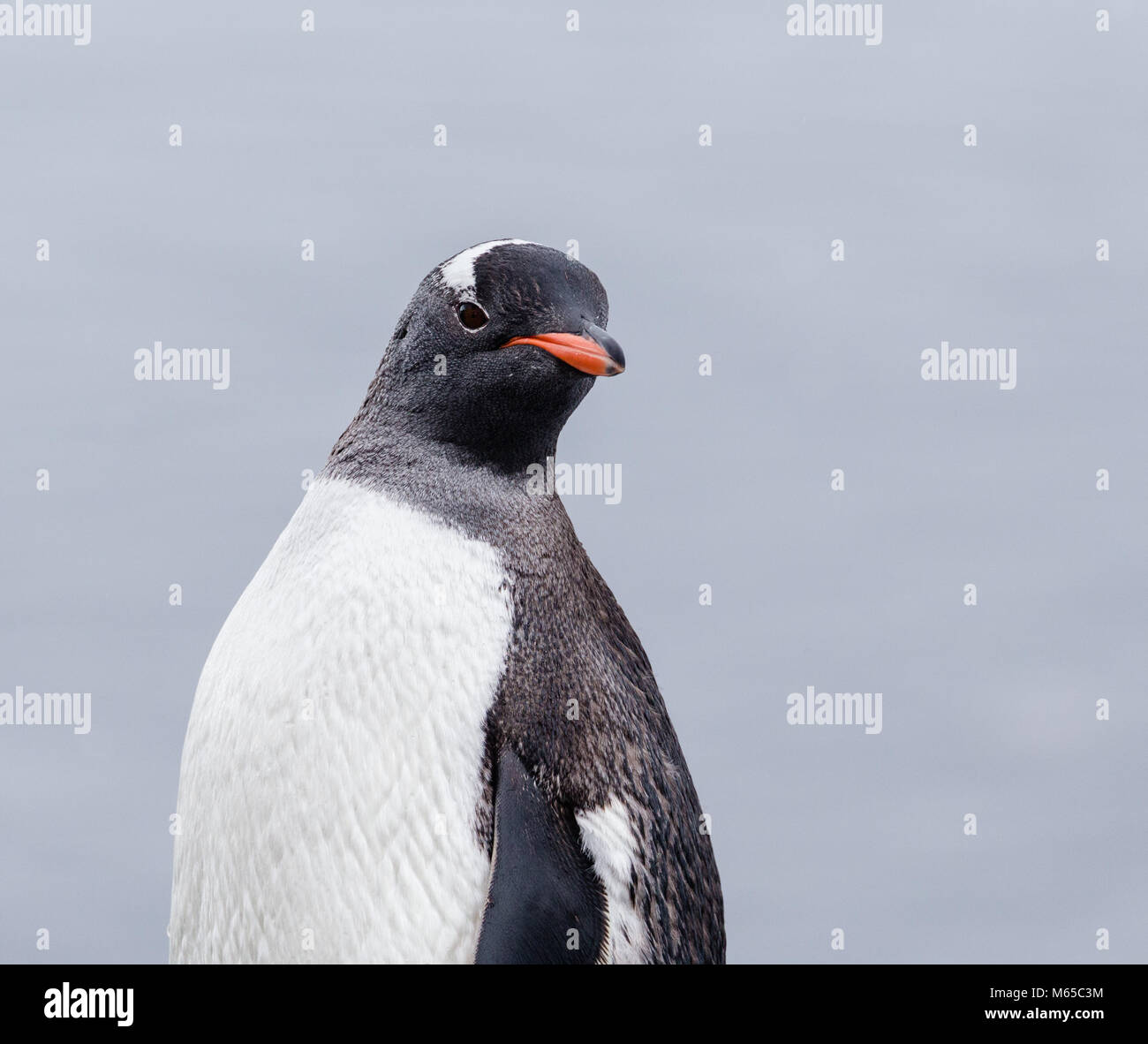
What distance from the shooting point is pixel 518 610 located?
14.3ft

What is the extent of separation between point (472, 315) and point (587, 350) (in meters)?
0.35

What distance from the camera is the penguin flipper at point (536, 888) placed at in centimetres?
402

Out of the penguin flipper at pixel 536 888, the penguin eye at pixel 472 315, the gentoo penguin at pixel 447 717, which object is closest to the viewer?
the penguin flipper at pixel 536 888

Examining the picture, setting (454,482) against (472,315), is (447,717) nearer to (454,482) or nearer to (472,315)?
(454,482)

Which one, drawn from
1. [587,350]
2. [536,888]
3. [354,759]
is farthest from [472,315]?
[536,888]

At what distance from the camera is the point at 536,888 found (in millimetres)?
4062

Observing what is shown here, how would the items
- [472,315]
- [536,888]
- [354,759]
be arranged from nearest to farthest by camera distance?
[536,888] → [354,759] → [472,315]

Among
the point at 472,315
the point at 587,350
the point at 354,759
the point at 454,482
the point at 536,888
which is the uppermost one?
the point at 472,315

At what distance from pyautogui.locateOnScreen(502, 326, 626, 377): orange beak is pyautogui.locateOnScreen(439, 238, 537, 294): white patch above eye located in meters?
0.23

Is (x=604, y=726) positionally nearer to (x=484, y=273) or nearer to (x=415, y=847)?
(x=415, y=847)

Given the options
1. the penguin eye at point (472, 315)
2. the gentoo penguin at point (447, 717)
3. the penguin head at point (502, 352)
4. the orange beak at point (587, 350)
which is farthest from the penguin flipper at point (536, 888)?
the penguin eye at point (472, 315)

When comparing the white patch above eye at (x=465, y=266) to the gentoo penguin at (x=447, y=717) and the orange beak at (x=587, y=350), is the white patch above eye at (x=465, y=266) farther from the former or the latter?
the orange beak at (x=587, y=350)
